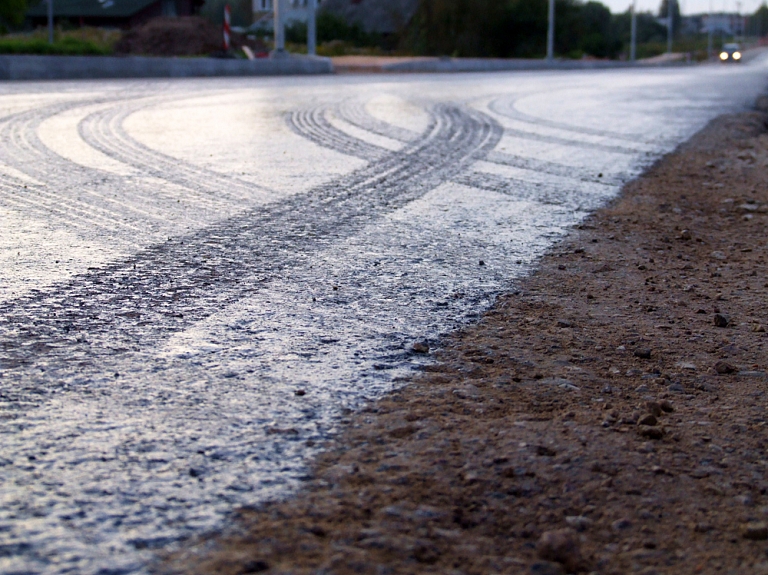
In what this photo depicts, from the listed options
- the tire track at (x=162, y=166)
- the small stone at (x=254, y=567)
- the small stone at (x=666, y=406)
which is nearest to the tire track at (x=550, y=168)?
the tire track at (x=162, y=166)

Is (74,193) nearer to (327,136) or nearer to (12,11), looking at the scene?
(327,136)

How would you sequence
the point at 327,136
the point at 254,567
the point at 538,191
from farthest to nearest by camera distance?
the point at 327,136
the point at 538,191
the point at 254,567

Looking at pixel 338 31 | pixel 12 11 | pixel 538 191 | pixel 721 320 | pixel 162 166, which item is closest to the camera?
pixel 721 320

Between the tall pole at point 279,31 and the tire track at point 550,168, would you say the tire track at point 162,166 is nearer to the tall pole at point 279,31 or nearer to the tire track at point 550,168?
the tire track at point 550,168

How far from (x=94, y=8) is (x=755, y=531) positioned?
7309 centimetres

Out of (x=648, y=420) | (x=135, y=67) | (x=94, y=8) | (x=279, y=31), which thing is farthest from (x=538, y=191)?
(x=94, y=8)

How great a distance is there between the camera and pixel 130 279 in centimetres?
405

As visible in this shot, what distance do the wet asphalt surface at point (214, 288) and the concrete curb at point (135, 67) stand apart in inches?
406

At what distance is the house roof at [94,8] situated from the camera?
6706cm

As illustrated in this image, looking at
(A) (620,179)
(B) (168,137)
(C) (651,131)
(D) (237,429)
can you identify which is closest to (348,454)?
(D) (237,429)

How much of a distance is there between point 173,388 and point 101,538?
2.87 ft

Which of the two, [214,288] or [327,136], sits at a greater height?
[327,136]

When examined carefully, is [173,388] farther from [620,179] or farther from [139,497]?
[620,179]

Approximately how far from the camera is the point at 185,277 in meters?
4.13
